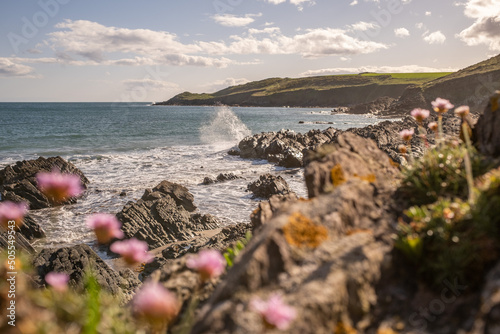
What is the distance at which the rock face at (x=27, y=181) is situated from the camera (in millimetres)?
17750

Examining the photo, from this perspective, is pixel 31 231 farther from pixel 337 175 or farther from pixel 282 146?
pixel 282 146

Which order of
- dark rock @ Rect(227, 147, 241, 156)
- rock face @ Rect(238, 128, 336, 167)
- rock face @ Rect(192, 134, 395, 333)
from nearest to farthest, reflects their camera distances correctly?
rock face @ Rect(192, 134, 395, 333)
rock face @ Rect(238, 128, 336, 167)
dark rock @ Rect(227, 147, 241, 156)

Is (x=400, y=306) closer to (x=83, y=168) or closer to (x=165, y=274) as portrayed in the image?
(x=165, y=274)

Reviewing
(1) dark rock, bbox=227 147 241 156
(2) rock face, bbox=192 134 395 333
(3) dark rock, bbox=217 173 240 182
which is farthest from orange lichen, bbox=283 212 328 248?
(1) dark rock, bbox=227 147 241 156

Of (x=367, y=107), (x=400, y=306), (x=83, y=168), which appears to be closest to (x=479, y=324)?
(x=400, y=306)

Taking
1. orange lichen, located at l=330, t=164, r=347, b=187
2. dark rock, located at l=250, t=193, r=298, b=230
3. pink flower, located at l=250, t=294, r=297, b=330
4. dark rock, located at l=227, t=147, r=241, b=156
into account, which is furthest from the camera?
dark rock, located at l=227, t=147, r=241, b=156

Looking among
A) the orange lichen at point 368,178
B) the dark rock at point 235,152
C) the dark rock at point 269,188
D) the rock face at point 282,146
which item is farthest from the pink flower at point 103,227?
the dark rock at point 235,152

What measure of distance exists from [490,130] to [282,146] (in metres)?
27.8

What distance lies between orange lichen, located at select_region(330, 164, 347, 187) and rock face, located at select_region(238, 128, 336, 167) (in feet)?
77.1

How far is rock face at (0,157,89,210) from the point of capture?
58.2 feet

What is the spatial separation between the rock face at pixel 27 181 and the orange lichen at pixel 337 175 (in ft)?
55.6

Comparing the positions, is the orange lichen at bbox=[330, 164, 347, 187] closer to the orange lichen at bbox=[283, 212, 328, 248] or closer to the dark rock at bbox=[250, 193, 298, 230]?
the dark rock at bbox=[250, 193, 298, 230]

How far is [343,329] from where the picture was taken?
287 centimetres

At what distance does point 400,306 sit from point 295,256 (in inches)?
41.3
